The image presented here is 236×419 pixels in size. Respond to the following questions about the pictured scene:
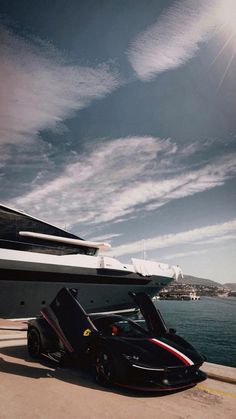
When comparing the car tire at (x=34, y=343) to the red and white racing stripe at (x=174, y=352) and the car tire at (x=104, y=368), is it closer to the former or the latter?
the car tire at (x=104, y=368)

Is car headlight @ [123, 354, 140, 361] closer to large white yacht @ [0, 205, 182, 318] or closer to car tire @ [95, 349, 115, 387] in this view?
car tire @ [95, 349, 115, 387]

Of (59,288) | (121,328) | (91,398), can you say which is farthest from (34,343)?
(59,288)

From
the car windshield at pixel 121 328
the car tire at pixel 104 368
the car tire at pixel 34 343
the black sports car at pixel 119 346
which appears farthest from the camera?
the car tire at pixel 34 343

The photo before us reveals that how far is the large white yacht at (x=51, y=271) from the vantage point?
664 inches

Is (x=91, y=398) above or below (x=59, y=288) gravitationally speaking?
below

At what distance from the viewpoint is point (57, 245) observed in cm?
2122

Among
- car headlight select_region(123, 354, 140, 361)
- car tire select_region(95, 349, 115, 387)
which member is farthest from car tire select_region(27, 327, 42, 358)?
car headlight select_region(123, 354, 140, 361)

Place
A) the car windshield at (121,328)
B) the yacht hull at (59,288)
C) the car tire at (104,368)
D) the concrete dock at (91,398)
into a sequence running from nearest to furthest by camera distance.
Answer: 1. the concrete dock at (91,398)
2. the car tire at (104,368)
3. the car windshield at (121,328)
4. the yacht hull at (59,288)

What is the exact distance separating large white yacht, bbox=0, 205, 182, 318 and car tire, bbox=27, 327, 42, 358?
12.0 meters

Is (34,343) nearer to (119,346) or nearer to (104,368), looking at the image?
(104,368)

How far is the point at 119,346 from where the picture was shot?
404cm

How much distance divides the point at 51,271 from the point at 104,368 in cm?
1487

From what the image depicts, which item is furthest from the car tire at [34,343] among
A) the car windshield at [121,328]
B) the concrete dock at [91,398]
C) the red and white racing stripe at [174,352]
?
the red and white racing stripe at [174,352]

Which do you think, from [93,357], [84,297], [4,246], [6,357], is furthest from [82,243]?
[93,357]
